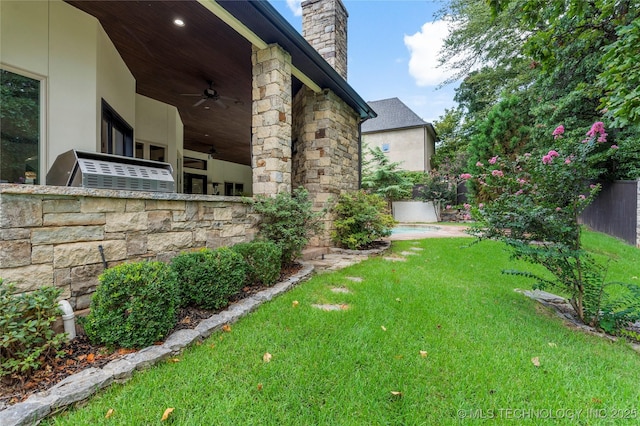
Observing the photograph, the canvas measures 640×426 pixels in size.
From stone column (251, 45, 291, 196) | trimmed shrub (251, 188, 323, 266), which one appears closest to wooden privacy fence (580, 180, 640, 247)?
trimmed shrub (251, 188, 323, 266)

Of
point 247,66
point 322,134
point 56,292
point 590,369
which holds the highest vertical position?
point 247,66

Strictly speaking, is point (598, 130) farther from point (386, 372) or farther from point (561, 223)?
point (386, 372)

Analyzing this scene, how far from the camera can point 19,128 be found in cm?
336

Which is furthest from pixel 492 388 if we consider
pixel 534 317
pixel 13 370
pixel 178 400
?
pixel 13 370

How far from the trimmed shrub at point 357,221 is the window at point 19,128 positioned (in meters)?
4.68

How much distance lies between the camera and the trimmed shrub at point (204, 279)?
255cm

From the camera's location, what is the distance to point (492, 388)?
170 centimetres

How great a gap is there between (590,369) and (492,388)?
89cm

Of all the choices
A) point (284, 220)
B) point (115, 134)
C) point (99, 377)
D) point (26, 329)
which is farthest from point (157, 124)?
point (99, 377)

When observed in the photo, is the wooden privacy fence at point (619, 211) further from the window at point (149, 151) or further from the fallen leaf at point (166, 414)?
the window at point (149, 151)

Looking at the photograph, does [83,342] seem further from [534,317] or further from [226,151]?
[226,151]

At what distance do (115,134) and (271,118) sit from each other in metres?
3.16

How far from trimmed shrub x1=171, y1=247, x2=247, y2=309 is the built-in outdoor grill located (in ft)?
3.43

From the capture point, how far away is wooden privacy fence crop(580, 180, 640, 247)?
23.7ft
